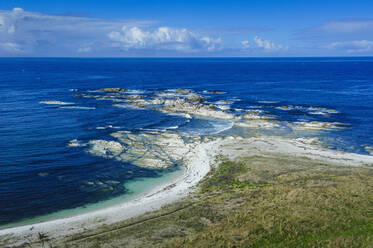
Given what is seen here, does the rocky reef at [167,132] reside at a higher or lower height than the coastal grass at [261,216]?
higher

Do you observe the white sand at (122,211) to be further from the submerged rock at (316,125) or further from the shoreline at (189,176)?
the submerged rock at (316,125)

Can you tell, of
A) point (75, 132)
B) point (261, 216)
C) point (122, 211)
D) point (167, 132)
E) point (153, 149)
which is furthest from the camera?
point (167, 132)

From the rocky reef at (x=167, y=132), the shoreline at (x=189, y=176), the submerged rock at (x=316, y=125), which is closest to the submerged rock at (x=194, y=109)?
the rocky reef at (x=167, y=132)

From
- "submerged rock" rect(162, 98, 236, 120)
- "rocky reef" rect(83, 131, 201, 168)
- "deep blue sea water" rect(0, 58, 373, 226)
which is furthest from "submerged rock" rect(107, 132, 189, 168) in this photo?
"submerged rock" rect(162, 98, 236, 120)

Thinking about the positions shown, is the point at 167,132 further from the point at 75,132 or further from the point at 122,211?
the point at 122,211

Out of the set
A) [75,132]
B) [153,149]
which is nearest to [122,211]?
[153,149]

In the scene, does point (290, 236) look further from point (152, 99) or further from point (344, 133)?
point (152, 99)

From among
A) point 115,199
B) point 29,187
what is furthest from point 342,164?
point 29,187
